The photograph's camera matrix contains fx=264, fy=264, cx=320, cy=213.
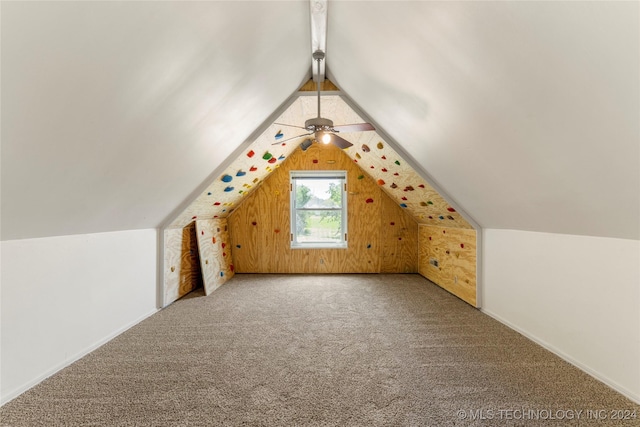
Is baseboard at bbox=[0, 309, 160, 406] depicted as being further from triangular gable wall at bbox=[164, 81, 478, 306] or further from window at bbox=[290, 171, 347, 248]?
window at bbox=[290, 171, 347, 248]

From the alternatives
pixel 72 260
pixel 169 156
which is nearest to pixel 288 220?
pixel 169 156

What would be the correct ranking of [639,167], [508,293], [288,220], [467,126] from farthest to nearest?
1. [288,220]
2. [508,293]
3. [467,126]
4. [639,167]

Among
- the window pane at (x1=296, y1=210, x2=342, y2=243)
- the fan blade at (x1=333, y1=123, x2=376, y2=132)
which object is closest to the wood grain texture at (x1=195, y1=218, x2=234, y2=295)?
the window pane at (x1=296, y1=210, x2=342, y2=243)

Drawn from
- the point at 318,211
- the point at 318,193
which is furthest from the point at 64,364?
the point at 318,193

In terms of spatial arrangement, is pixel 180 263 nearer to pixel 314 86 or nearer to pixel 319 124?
pixel 319 124

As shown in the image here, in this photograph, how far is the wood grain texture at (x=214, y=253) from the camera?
143 inches

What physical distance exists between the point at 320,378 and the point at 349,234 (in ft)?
10.2

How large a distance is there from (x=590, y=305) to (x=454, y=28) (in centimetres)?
193

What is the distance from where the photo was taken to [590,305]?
1732 mm

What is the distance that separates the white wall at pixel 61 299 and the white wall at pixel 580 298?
139 inches

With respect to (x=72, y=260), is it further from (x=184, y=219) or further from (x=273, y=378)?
(x=273, y=378)

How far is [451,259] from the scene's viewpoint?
351 cm

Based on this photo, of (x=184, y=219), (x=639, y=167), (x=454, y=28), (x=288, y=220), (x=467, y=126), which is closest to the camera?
(x=639, y=167)

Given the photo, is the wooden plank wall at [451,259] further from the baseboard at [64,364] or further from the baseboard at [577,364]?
the baseboard at [64,364]
